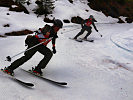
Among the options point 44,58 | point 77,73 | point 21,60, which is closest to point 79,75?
point 77,73

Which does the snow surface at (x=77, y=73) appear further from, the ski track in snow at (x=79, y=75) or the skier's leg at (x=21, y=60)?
the skier's leg at (x=21, y=60)

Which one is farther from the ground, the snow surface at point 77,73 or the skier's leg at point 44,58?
the skier's leg at point 44,58

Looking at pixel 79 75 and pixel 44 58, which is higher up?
pixel 44 58

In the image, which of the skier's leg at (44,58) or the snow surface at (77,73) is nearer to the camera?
the snow surface at (77,73)

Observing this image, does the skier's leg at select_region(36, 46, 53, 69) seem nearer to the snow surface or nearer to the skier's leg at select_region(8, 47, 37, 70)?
the skier's leg at select_region(8, 47, 37, 70)

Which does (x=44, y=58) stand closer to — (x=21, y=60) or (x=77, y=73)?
(x=21, y=60)

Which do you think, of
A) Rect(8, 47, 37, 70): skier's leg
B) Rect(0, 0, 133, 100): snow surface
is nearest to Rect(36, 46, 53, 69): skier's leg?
Rect(8, 47, 37, 70): skier's leg

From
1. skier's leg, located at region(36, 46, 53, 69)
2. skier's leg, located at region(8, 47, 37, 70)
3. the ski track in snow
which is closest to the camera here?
the ski track in snow

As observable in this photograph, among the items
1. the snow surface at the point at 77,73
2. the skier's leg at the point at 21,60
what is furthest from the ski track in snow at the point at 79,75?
the skier's leg at the point at 21,60

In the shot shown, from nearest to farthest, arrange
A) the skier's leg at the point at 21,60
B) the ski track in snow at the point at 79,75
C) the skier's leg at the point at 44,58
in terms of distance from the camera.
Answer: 1. the ski track in snow at the point at 79,75
2. the skier's leg at the point at 21,60
3. the skier's leg at the point at 44,58

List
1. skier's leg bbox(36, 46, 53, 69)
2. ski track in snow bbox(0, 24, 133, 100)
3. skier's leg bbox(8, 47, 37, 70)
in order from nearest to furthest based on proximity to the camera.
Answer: ski track in snow bbox(0, 24, 133, 100)
skier's leg bbox(8, 47, 37, 70)
skier's leg bbox(36, 46, 53, 69)

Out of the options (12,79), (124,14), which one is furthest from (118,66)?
(124,14)

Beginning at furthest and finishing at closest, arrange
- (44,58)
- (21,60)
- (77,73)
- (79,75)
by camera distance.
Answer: (77,73) → (79,75) → (44,58) → (21,60)

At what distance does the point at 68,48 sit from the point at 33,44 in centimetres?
370
